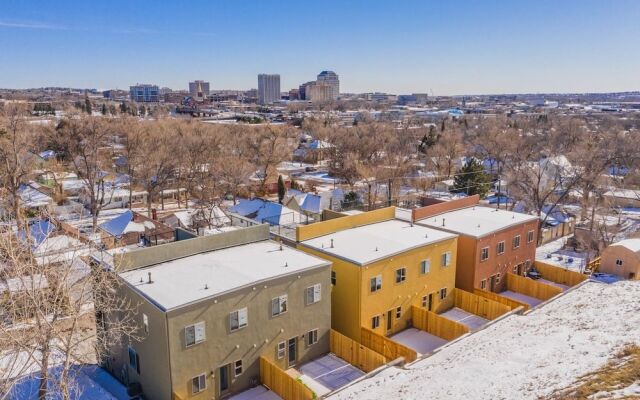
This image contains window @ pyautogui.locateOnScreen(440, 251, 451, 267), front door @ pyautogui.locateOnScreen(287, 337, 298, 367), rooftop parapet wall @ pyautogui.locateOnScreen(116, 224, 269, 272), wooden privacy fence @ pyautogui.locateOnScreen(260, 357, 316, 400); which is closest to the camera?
wooden privacy fence @ pyautogui.locateOnScreen(260, 357, 316, 400)

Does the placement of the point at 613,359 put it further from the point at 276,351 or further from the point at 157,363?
the point at 157,363

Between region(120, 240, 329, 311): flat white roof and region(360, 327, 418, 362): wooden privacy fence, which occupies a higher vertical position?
region(120, 240, 329, 311): flat white roof

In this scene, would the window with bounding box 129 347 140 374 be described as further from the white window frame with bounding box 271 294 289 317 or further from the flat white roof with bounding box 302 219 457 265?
the flat white roof with bounding box 302 219 457 265

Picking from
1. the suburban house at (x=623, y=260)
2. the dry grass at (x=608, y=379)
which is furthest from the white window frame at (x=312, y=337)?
the suburban house at (x=623, y=260)

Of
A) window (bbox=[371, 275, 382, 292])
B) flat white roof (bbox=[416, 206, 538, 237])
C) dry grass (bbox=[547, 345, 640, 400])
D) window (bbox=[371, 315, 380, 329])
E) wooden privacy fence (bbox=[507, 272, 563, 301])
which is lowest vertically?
wooden privacy fence (bbox=[507, 272, 563, 301])

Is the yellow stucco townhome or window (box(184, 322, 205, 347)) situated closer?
window (box(184, 322, 205, 347))

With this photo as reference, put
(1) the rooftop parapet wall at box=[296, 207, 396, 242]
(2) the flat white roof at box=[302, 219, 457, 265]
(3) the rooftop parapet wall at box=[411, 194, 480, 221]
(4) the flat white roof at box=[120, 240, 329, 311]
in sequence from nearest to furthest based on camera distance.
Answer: (4) the flat white roof at box=[120, 240, 329, 311], (2) the flat white roof at box=[302, 219, 457, 265], (1) the rooftop parapet wall at box=[296, 207, 396, 242], (3) the rooftop parapet wall at box=[411, 194, 480, 221]

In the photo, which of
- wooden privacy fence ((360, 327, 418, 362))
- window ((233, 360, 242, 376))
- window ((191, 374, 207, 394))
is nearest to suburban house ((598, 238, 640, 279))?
wooden privacy fence ((360, 327, 418, 362))

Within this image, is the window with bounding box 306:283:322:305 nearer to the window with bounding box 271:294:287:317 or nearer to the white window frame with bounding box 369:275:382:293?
the window with bounding box 271:294:287:317
